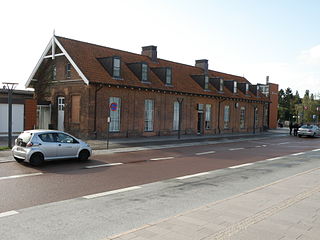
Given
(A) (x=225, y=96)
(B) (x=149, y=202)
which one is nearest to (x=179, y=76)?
(A) (x=225, y=96)

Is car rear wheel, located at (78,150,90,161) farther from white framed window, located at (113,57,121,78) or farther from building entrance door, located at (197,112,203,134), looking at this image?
building entrance door, located at (197,112,203,134)

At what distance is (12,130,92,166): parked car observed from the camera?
40.2 feet

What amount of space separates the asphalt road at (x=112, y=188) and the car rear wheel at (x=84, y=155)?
0.99 ft

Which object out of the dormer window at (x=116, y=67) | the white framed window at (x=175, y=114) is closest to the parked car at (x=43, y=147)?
the dormer window at (x=116, y=67)

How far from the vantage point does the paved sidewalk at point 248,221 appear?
16.5ft

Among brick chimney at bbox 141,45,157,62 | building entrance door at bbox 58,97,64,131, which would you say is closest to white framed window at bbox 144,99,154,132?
brick chimney at bbox 141,45,157,62

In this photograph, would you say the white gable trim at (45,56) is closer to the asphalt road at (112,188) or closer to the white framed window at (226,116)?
the asphalt road at (112,188)

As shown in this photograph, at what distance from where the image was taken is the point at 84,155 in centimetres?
1407

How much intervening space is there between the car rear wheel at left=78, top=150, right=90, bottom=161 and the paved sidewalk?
26.7 feet

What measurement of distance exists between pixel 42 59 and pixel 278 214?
25.4 m

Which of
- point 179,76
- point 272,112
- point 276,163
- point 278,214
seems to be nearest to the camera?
point 278,214

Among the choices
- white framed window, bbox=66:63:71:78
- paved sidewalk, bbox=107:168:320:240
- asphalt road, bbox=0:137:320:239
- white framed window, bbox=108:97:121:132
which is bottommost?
asphalt road, bbox=0:137:320:239

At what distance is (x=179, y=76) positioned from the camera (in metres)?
34.3

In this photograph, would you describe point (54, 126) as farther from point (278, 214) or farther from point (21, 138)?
point (278, 214)
